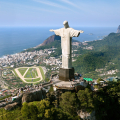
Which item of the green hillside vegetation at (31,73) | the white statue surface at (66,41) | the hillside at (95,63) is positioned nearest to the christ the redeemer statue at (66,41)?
the white statue surface at (66,41)

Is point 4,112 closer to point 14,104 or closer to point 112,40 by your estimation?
point 14,104

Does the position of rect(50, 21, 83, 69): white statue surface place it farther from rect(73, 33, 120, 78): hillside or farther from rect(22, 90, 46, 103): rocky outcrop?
rect(73, 33, 120, 78): hillside

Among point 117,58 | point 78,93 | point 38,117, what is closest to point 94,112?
point 78,93

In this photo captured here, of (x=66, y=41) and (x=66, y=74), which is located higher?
(x=66, y=41)

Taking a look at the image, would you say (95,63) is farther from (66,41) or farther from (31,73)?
(66,41)

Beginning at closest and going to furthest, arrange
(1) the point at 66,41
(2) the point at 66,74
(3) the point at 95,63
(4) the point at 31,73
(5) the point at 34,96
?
1. (5) the point at 34,96
2. (1) the point at 66,41
3. (2) the point at 66,74
4. (4) the point at 31,73
5. (3) the point at 95,63

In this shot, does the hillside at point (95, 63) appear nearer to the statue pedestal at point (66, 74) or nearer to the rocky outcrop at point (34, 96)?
the statue pedestal at point (66, 74)

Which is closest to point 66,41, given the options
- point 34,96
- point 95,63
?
point 34,96

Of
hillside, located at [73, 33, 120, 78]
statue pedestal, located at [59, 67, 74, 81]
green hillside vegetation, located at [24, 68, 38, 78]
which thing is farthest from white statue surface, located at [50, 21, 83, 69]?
green hillside vegetation, located at [24, 68, 38, 78]
